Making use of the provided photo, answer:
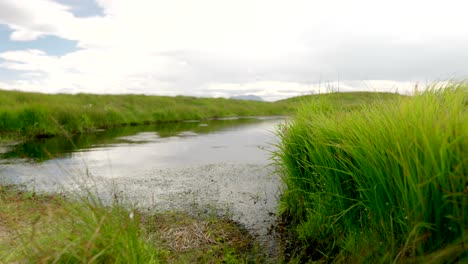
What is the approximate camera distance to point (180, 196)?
688 centimetres

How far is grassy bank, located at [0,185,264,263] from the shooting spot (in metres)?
2.37

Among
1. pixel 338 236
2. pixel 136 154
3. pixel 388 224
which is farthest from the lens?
pixel 136 154

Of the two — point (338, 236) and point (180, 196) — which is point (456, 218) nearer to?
point (338, 236)

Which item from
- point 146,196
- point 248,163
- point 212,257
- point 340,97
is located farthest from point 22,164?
point 340,97

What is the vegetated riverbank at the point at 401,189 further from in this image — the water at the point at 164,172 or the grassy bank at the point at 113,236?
the water at the point at 164,172

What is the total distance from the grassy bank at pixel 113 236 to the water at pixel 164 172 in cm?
Result: 34

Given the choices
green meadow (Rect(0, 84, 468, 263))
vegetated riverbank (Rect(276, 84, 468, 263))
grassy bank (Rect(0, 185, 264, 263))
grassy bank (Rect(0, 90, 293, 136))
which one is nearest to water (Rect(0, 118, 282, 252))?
grassy bank (Rect(0, 185, 264, 263))

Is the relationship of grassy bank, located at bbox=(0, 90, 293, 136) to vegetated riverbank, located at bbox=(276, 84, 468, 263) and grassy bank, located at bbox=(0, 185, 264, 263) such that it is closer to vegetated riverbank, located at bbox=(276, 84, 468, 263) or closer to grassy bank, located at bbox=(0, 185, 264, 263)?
grassy bank, located at bbox=(0, 185, 264, 263)

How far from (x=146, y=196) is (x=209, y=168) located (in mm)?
3250

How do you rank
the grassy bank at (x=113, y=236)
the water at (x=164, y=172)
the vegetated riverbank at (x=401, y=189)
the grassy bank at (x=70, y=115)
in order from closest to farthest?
the vegetated riverbank at (x=401, y=189), the grassy bank at (x=113, y=236), the water at (x=164, y=172), the grassy bank at (x=70, y=115)

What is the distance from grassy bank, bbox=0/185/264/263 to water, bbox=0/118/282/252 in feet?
1.11

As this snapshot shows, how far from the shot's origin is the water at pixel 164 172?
20.3ft

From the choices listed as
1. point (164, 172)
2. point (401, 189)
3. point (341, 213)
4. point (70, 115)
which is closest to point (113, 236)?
point (401, 189)

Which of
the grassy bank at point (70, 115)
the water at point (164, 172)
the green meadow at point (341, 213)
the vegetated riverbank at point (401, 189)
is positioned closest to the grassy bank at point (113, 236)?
the green meadow at point (341, 213)
